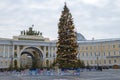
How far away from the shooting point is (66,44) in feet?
163

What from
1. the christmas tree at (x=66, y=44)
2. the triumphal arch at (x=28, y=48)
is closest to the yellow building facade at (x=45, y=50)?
the triumphal arch at (x=28, y=48)

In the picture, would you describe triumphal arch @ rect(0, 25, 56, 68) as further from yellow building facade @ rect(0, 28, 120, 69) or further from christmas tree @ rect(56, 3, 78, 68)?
christmas tree @ rect(56, 3, 78, 68)

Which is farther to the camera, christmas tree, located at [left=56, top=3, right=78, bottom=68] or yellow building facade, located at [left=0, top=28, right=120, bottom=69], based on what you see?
yellow building facade, located at [left=0, top=28, right=120, bottom=69]

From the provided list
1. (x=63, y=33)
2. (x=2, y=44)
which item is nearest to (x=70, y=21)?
(x=63, y=33)

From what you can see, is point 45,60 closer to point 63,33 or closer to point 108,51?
point 108,51

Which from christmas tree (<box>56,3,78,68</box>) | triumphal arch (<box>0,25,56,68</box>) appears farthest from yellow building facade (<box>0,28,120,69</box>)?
christmas tree (<box>56,3,78,68</box>)

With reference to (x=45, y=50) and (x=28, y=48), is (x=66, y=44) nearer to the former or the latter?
(x=45, y=50)

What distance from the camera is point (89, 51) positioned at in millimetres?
113750

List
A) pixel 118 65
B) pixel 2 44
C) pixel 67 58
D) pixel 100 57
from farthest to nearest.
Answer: pixel 100 57 < pixel 118 65 < pixel 2 44 < pixel 67 58

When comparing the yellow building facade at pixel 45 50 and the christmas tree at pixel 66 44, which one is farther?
the yellow building facade at pixel 45 50

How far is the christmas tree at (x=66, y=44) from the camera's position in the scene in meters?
49.0

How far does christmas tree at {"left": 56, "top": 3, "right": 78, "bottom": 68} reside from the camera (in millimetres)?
49000

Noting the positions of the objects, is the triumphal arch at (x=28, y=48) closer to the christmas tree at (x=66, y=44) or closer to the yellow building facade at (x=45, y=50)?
the yellow building facade at (x=45, y=50)

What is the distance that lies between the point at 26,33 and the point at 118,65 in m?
39.6
